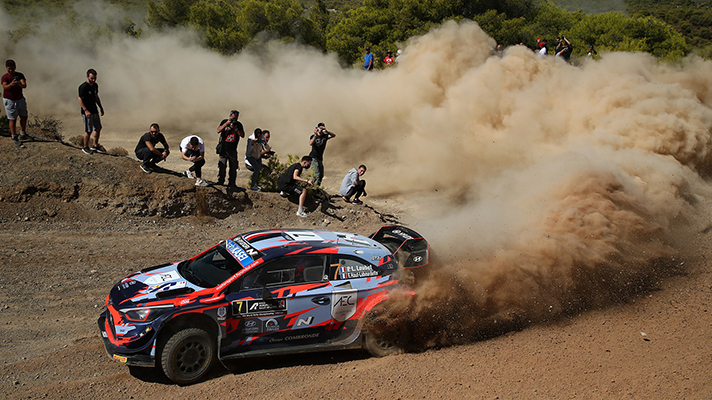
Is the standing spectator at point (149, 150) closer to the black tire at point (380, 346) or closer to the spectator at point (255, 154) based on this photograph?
the spectator at point (255, 154)

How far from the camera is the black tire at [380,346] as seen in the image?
21.1 ft

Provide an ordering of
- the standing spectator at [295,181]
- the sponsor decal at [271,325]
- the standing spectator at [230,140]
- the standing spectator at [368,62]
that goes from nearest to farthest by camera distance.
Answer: the sponsor decal at [271,325] → the standing spectator at [230,140] → the standing spectator at [295,181] → the standing spectator at [368,62]

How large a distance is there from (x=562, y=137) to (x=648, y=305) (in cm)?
789

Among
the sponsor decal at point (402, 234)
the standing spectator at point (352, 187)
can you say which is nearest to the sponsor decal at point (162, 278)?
the sponsor decal at point (402, 234)

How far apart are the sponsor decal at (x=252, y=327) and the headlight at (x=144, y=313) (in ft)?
2.85

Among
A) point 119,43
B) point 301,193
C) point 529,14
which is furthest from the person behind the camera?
point 119,43

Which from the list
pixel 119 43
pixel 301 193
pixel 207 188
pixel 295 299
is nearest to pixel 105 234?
pixel 207 188

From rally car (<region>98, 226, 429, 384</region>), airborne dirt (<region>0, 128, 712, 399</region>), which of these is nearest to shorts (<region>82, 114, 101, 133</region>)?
airborne dirt (<region>0, 128, 712, 399</region>)

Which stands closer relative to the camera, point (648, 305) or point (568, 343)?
point (568, 343)

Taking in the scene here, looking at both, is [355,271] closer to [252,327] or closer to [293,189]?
[252,327]

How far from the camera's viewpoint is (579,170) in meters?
10.7

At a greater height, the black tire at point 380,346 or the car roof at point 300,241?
the car roof at point 300,241

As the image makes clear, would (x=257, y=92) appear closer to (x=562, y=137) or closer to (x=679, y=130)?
(x=562, y=137)

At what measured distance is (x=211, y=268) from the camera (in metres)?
6.32
